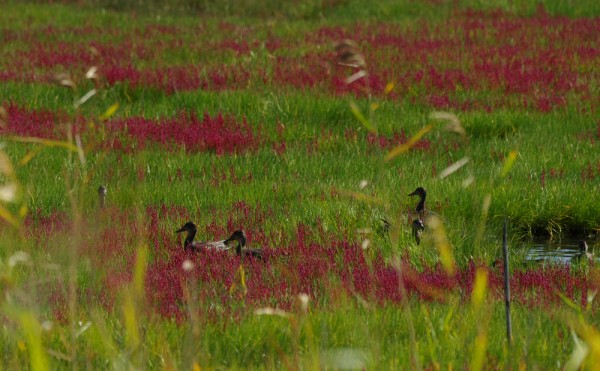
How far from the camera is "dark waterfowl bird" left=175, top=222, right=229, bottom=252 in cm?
748

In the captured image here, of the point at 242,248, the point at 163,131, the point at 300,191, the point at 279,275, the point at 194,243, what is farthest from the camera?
the point at 163,131

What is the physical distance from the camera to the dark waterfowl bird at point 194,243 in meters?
7.48

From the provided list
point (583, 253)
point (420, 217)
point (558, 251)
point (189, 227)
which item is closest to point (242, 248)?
point (189, 227)

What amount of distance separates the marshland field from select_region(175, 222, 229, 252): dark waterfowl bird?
0.25 feet

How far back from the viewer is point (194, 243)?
7555 mm

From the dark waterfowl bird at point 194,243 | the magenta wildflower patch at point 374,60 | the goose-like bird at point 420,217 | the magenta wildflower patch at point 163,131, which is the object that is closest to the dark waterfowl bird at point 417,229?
the goose-like bird at point 420,217

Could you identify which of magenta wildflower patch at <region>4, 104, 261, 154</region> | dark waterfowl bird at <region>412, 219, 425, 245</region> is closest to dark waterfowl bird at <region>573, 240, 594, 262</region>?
dark waterfowl bird at <region>412, 219, 425, 245</region>

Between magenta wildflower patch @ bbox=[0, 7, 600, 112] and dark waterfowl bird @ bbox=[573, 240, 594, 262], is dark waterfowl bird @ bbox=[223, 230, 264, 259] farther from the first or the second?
magenta wildflower patch @ bbox=[0, 7, 600, 112]

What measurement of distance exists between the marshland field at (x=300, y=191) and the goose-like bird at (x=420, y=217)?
74 millimetres

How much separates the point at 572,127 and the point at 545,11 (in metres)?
10.6

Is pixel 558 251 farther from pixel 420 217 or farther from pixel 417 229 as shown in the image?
pixel 417 229

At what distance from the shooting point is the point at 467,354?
459 cm

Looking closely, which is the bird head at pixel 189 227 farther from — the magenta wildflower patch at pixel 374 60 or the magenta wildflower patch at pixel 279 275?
the magenta wildflower patch at pixel 374 60

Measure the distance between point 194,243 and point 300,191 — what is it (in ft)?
7.31
